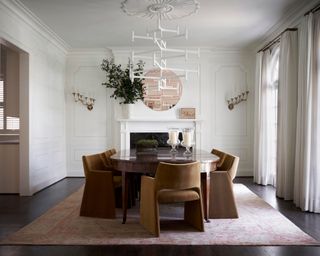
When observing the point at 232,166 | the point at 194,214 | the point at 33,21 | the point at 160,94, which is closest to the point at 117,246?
the point at 194,214

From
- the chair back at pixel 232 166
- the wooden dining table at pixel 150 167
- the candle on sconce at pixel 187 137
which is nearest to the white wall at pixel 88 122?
the candle on sconce at pixel 187 137

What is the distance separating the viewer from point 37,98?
5570 millimetres

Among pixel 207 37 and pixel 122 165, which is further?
pixel 207 37

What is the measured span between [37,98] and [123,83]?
1848 millimetres

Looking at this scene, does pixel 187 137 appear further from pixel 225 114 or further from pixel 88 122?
pixel 88 122

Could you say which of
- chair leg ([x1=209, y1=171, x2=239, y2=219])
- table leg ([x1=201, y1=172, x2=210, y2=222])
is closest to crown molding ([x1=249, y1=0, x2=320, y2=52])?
chair leg ([x1=209, y1=171, x2=239, y2=219])

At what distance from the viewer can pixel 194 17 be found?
5.09 metres

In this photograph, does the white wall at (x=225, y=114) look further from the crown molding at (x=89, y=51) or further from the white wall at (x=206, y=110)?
the crown molding at (x=89, y=51)

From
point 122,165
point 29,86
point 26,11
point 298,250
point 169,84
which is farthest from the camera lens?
point 169,84

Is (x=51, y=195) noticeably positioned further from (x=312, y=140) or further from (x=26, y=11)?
(x=312, y=140)

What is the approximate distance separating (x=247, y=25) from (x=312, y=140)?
2.42 meters

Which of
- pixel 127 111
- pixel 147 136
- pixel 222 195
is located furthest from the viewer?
pixel 147 136

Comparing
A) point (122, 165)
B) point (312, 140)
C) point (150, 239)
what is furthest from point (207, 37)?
point (150, 239)

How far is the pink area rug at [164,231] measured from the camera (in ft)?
10.3
